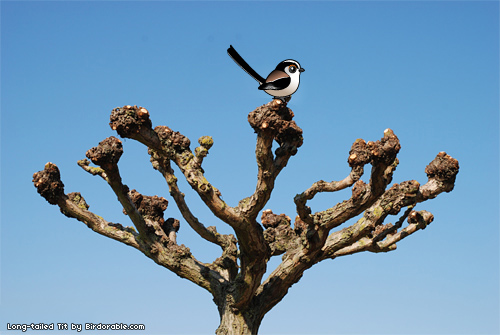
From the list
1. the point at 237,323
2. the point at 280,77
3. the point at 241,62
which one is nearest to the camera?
the point at 280,77

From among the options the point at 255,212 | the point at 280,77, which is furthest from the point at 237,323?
the point at 280,77

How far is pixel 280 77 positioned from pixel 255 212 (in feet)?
8.63

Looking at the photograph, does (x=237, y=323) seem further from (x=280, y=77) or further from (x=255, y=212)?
(x=280, y=77)

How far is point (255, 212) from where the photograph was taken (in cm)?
1109

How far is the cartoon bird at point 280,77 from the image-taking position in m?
10.2

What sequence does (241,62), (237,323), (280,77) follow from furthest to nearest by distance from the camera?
(237,323)
(241,62)
(280,77)

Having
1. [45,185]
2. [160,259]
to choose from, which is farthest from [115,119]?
[160,259]

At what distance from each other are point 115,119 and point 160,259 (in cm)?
368

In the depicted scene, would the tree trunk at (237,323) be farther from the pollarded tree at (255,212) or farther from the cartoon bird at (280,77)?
the cartoon bird at (280,77)

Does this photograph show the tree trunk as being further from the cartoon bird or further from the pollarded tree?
the cartoon bird

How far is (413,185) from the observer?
459 inches

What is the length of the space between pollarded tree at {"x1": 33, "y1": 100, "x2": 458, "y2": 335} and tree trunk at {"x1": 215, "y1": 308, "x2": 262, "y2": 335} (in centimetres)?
2

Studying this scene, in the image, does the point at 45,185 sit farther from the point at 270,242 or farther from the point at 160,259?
the point at 270,242

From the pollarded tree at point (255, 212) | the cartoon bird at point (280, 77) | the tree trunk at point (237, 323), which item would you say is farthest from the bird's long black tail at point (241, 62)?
the tree trunk at point (237, 323)
